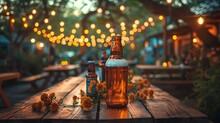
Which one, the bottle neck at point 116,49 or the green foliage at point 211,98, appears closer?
the bottle neck at point 116,49

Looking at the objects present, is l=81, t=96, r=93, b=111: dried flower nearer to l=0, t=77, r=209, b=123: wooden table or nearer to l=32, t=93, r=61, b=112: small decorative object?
l=0, t=77, r=209, b=123: wooden table

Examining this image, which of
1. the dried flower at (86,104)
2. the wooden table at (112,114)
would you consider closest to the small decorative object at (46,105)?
the wooden table at (112,114)

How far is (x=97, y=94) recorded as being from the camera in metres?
2.90

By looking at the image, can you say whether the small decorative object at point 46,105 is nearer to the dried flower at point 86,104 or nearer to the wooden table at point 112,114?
the wooden table at point 112,114

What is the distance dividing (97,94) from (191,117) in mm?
1073

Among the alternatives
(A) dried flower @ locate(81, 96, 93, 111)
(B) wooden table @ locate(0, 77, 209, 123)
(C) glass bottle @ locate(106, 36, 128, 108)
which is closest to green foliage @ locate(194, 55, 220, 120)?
(B) wooden table @ locate(0, 77, 209, 123)

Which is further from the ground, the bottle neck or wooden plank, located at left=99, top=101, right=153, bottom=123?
the bottle neck

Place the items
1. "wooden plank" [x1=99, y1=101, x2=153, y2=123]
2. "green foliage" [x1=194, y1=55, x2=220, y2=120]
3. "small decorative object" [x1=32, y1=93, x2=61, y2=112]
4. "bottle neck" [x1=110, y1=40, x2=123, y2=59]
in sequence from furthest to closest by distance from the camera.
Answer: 1. "green foliage" [x1=194, y1=55, x2=220, y2=120]
2. "bottle neck" [x1=110, y1=40, x2=123, y2=59]
3. "small decorative object" [x1=32, y1=93, x2=61, y2=112]
4. "wooden plank" [x1=99, y1=101, x2=153, y2=123]

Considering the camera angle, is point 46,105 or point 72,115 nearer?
point 72,115

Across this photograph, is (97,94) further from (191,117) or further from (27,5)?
(27,5)

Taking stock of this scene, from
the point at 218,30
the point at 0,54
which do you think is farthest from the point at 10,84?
the point at 218,30

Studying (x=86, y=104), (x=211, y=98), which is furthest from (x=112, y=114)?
(x=211, y=98)

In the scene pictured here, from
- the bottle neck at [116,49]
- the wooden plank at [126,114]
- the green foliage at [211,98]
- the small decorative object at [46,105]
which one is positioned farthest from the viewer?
the green foliage at [211,98]

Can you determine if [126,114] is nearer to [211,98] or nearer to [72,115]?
[72,115]
